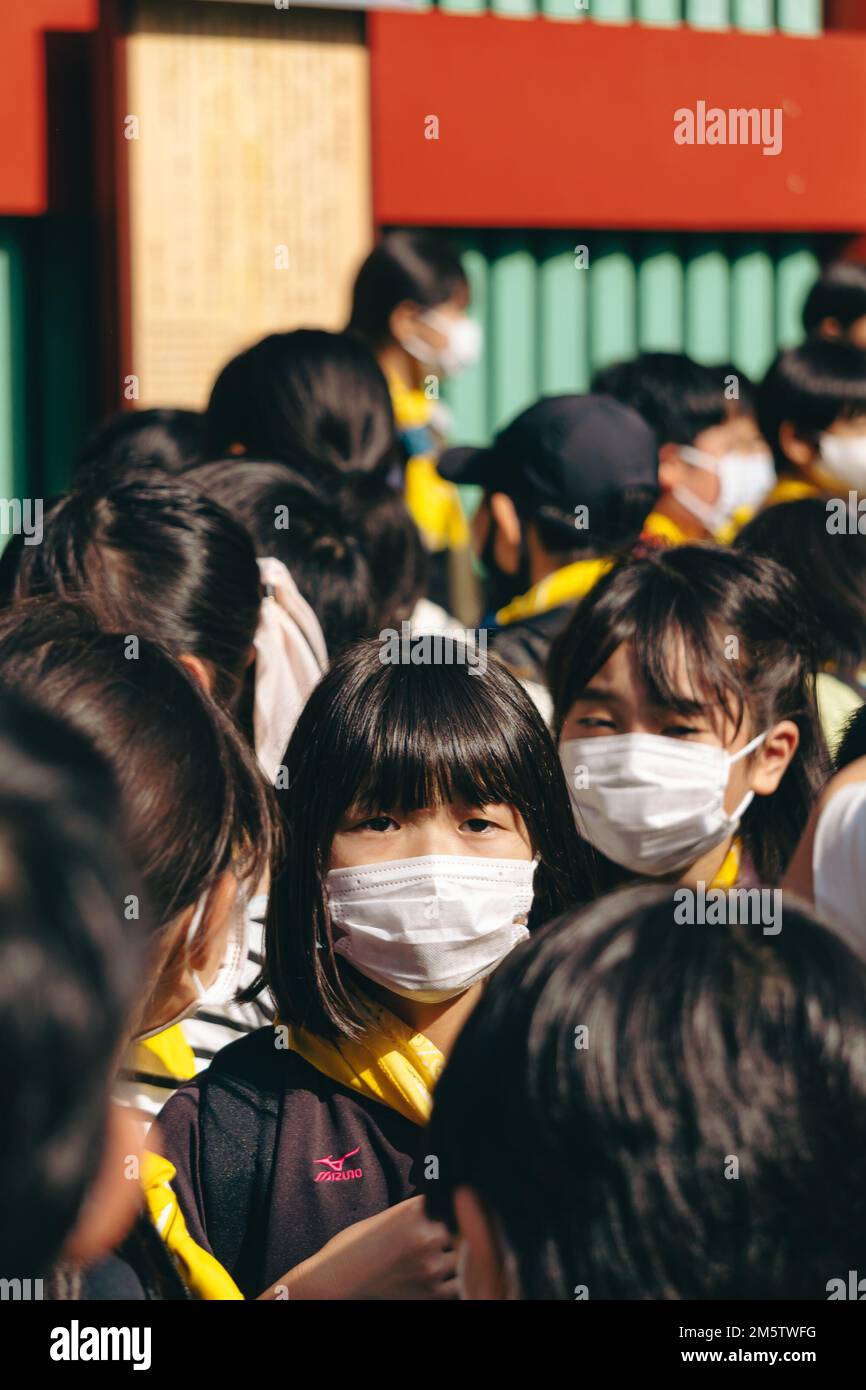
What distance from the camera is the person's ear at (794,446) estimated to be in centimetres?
483

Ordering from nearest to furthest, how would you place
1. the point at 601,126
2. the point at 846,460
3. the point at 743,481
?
the point at 846,460, the point at 743,481, the point at 601,126

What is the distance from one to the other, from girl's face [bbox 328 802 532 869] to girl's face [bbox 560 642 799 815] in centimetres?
62

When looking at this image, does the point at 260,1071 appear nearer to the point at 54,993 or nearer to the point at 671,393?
the point at 54,993

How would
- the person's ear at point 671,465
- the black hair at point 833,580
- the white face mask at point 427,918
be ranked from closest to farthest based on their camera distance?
the white face mask at point 427,918, the black hair at point 833,580, the person's ear at point 671,465

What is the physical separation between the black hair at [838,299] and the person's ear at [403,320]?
1.58m

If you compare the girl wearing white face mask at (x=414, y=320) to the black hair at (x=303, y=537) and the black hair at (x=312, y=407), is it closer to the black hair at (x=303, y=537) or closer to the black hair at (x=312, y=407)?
the black hair at (x=312, y=407)

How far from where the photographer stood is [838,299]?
6.07m

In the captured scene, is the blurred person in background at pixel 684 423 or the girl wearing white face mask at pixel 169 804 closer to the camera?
the girl wearing white face mask at pixel 169 804

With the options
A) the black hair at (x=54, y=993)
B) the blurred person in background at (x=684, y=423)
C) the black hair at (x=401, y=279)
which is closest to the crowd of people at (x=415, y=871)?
the black hair at (x=54, y=993)

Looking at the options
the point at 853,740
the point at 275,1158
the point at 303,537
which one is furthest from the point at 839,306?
the point at 275,1158

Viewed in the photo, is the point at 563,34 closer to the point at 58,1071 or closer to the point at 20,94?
the point at 20,94

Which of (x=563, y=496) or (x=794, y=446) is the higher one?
(x=794, y=446)

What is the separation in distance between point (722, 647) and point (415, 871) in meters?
0.85

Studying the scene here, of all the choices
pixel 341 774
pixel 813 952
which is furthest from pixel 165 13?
pixel 813 952
